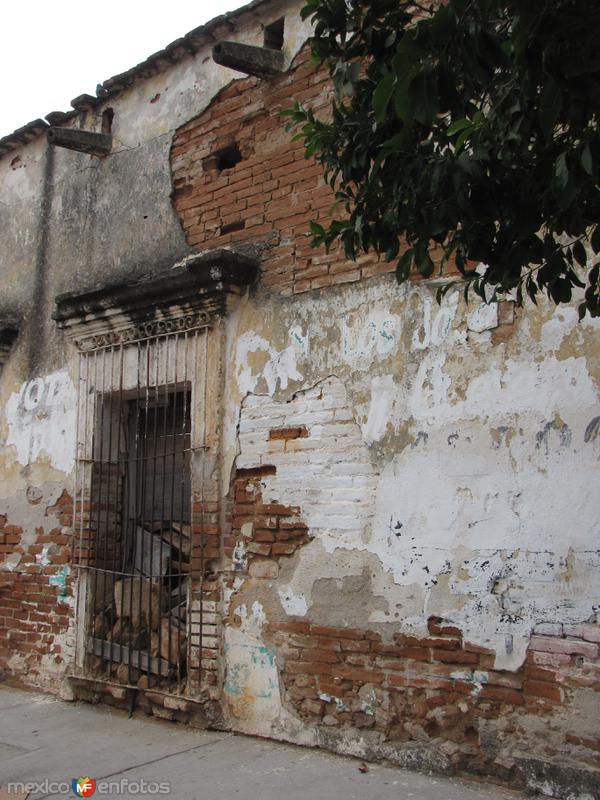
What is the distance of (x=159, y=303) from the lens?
19.4 feet

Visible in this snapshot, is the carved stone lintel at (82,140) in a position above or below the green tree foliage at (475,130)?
above

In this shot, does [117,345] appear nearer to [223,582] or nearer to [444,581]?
[223,582]

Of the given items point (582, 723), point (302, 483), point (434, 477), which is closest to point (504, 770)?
point (582, 723)

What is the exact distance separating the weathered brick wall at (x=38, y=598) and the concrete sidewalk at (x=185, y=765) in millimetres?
670

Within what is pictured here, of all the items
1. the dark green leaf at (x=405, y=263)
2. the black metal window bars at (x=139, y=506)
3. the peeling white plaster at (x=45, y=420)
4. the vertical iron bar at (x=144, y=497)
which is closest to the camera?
the dark green leaf at (x=405, y=263)

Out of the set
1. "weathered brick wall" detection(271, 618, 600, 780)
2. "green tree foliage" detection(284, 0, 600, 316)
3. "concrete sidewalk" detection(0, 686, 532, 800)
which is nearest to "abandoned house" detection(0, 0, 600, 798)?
"weathered brick wall" detection(271, 618, 600, 780)

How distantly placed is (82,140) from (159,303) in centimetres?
164

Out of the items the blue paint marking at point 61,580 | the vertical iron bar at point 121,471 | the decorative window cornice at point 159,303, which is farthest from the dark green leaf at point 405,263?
the blue paint marking at point 61,580

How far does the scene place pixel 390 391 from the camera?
4.73 metres

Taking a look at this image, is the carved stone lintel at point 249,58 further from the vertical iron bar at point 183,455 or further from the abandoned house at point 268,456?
the vertical iron bar at point 183,455

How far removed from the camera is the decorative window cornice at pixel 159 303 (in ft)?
18.0

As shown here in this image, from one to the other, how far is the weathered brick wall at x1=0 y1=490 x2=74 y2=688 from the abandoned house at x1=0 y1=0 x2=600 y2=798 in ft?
0.09

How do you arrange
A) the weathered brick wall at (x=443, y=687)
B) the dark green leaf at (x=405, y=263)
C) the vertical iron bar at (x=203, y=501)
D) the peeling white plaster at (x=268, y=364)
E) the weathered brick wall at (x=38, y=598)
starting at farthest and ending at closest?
the weathered brick wall at (x=38, y=598) → the vertical iron bar at (x=203, y=501) → the peeling white plaster at (x=268, y=364) → the weathered brick wall at (x=443, y=687) → the dark green leaf at (x=405, y=263)

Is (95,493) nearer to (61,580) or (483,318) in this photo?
(61,580)
